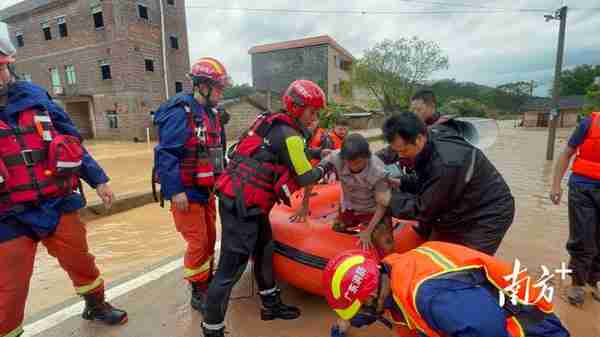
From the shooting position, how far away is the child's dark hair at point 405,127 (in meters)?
1.71

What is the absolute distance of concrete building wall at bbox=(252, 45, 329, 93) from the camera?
32000mm

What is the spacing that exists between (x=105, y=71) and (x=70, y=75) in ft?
11.5

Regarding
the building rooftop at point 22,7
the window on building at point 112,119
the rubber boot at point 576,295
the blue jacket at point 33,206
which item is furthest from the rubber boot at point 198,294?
the building rooftop at point 22,7

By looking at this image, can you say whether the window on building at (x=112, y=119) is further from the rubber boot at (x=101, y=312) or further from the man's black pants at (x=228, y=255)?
the man's black pants at (x=228, y=255)

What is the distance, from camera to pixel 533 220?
4480 mm

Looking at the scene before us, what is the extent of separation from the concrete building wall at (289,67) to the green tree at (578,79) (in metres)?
42.3

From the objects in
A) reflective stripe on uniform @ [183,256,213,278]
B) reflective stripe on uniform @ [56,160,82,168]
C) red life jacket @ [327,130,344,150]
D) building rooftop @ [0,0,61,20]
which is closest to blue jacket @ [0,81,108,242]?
reflective stripe on uniform @ [56,160,82,168]

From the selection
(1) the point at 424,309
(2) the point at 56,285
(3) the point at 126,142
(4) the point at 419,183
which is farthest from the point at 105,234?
(3) the point at 126,142

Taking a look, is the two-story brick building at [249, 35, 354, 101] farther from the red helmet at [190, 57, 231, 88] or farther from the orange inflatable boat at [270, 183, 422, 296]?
the orange inflatable boat at [270, 183, 422, 296]

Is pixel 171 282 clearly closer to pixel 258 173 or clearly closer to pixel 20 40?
pixel 258 173

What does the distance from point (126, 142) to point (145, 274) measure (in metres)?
17.3

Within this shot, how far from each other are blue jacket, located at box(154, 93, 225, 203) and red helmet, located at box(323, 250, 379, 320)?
129 cm

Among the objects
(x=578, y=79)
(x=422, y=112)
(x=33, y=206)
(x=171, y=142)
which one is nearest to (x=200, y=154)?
(x=171, y=142)

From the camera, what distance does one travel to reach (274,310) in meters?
2.28
